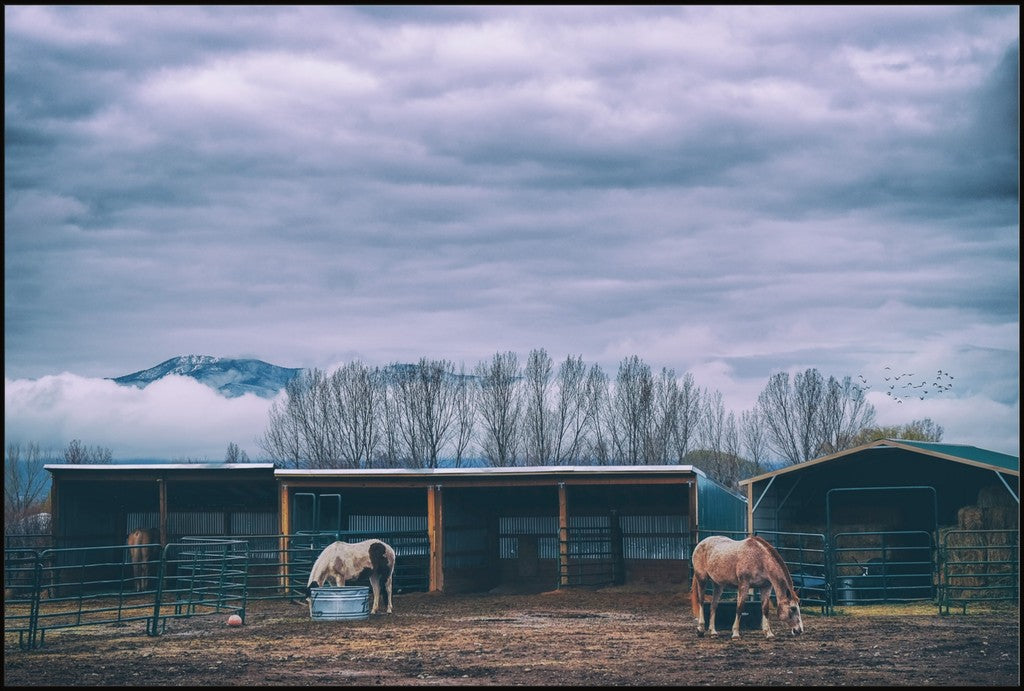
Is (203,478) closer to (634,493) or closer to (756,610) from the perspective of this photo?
(634,493)

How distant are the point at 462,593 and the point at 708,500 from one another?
5.10m

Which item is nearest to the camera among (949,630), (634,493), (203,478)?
(949,630)

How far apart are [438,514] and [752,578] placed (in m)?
7.80

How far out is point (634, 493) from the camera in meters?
23.7

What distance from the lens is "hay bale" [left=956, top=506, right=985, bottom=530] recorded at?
725 inches

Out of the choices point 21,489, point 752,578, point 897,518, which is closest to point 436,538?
point 752,578

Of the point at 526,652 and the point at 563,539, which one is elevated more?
the point at 563,539

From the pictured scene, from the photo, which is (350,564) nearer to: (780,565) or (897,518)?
(780,565)

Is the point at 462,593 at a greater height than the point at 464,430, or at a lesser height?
lesser

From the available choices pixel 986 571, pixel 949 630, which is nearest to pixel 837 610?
pixel 986 571

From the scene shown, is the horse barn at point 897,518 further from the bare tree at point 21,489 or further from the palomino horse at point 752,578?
the bare tree at point 21,489

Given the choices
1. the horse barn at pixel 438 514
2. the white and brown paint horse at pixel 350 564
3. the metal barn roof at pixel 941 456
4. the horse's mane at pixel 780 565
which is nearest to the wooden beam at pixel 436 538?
the horse barn at pixel 438 514

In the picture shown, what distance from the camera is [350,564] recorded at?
17531 millimetres

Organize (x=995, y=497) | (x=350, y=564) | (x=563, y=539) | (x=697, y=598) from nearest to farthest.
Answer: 1. (x=697, y=598)
2. (x=350, y=564)
3. (x=995, y=497)
4. (x=563, y=539)
